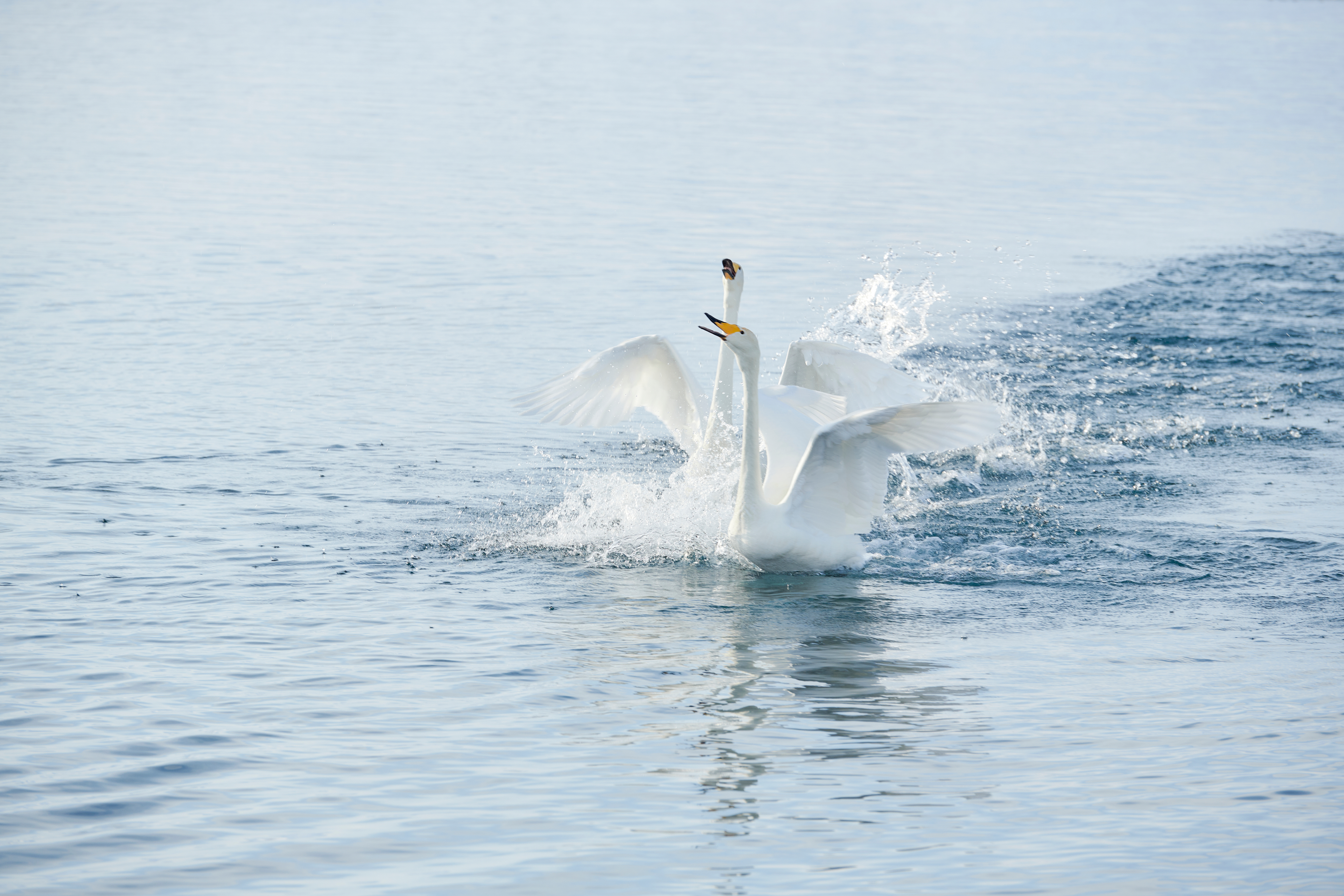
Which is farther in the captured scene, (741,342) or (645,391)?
(645,391)

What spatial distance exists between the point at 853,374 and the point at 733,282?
1104 mm

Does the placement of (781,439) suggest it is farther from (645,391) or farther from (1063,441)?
(1063,441)

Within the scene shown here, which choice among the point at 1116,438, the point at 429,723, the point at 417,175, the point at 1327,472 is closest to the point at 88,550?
the point at 429,723

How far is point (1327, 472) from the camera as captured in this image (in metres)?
12.1

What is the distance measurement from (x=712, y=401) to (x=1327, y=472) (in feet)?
15.1

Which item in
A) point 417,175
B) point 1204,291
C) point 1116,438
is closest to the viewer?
point 1116,438

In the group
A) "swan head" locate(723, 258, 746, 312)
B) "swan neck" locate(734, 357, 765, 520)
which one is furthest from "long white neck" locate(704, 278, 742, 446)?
"swan neck" locate(734, 357, 765, 520)

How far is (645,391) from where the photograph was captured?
1152 cm

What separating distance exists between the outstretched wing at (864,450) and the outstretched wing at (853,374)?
181cm

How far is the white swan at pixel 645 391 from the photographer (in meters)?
11.2

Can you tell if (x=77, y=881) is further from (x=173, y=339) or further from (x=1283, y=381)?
(x=1283, y=381)

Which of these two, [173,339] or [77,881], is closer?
[77,881]

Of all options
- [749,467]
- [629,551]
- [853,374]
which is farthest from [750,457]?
[853,374]

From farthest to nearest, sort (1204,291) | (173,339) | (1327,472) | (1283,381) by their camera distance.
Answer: (1204,291), (173,339), (1283,381), (1327,472)
